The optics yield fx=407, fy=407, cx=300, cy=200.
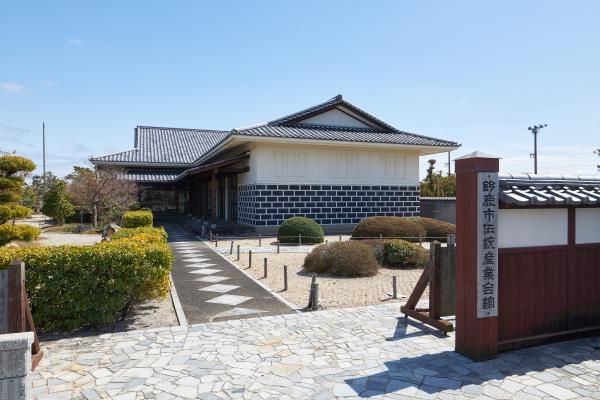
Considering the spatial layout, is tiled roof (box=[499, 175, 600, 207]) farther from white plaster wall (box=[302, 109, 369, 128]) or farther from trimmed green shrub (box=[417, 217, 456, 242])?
white plaster wall (box=[302, 109, 369, 128])

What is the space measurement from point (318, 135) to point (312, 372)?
1584cm

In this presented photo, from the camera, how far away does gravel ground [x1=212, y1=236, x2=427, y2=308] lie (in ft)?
24.6

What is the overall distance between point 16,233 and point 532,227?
55.5 ft

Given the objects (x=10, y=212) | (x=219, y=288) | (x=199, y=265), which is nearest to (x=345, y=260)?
(x=219, y=288)

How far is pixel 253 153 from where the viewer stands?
1934 centimetres

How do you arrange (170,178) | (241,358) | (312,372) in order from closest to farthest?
(312,372), (241,358), (170,178)

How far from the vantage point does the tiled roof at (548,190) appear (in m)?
4.78

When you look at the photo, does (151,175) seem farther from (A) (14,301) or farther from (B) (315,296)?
(A) (14,301)

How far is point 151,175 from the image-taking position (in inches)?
1151

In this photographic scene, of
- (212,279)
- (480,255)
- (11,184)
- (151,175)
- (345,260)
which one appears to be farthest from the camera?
(151,175)

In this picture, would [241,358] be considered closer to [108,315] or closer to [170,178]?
[108,315]

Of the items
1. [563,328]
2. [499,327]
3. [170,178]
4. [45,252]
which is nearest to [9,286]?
[45,252]

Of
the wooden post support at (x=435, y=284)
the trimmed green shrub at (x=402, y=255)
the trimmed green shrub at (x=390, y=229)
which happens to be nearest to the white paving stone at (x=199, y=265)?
the trimmed green shrub at (x=402, y=255)

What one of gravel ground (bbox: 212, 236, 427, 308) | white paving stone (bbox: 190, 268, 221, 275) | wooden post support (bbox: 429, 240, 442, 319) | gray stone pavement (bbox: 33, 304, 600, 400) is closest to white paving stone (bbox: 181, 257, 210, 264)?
gravel ground (bbox: 212, 236, 427, 308)
